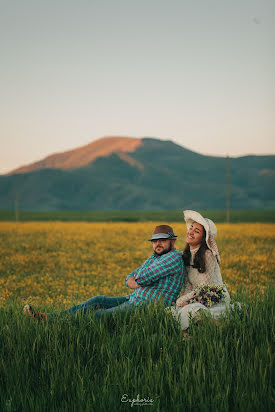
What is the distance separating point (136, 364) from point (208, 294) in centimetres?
141

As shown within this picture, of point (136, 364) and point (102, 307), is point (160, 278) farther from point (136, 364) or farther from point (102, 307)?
point (136, 364)

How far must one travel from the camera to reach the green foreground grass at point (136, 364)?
141 inches

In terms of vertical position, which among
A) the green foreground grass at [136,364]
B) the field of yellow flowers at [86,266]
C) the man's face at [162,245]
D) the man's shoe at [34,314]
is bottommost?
the field of yellow flowers at [86,266]

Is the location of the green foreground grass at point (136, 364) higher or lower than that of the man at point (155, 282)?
lower

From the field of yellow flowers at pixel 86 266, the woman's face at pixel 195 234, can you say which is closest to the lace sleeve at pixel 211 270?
the woman's face at pixel 195 234

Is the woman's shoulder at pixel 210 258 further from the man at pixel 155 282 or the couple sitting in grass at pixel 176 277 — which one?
the man at pixel 155 282

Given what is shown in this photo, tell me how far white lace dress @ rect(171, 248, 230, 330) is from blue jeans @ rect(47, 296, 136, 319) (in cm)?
71

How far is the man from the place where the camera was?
5484mm

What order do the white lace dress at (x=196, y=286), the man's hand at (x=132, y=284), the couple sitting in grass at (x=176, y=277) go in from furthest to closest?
the man's hand at (x=132, y=284) < the couple sitting in grass at (x=176, y=277) < the white lace dress at (x=196, y=286)

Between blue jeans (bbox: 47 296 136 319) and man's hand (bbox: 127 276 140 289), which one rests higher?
man's hand (bbox: 127 276 140 289)

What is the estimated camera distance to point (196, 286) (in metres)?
5.73

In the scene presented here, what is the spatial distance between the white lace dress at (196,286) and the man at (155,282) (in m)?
0.23

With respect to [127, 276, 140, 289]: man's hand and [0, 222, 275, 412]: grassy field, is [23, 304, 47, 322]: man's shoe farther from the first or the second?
[127, 276, 140, 289]: man's hand

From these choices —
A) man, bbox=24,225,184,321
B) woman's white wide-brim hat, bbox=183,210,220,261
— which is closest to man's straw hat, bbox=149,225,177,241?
man, bbox=24,225,184,321
